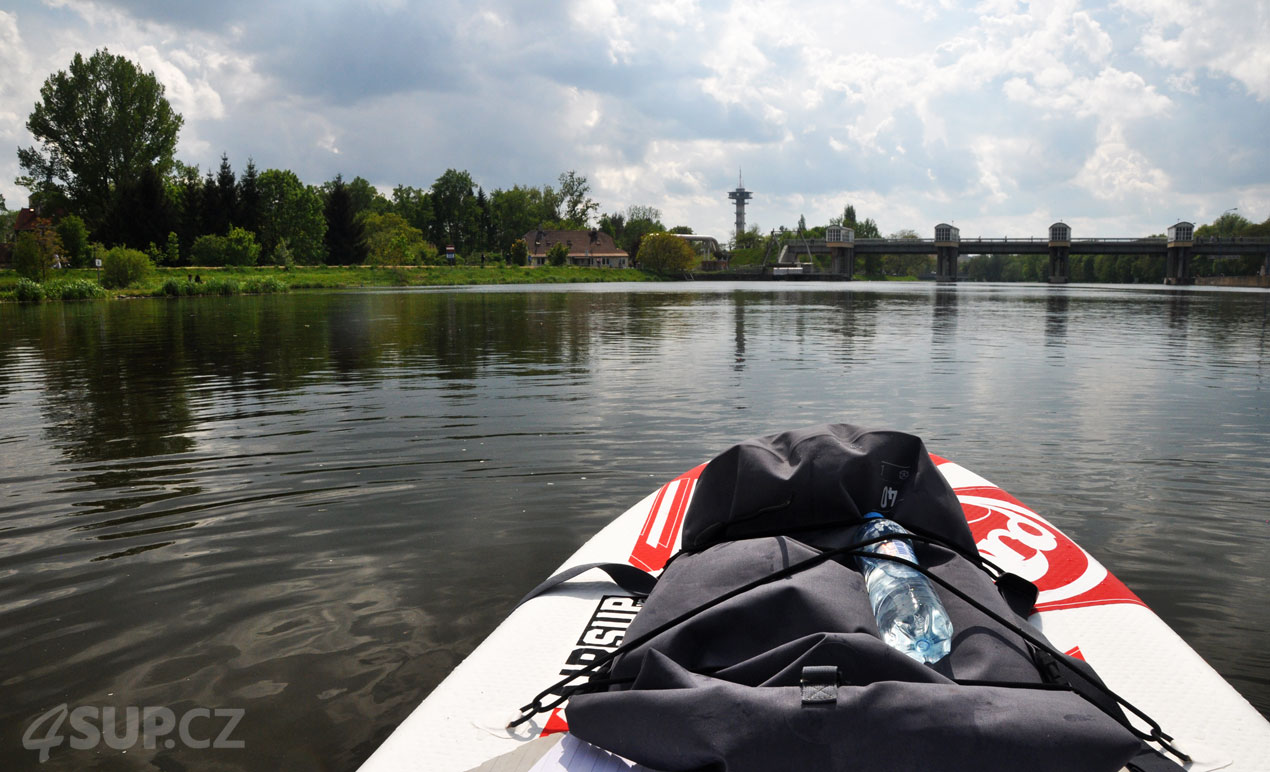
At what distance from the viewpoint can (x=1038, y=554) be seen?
3943 mm

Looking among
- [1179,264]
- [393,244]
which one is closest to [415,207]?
[393,244]

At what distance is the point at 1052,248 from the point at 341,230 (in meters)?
102

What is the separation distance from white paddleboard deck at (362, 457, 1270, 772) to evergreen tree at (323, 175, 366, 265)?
9531 centimetres

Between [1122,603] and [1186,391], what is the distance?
37.1 ft

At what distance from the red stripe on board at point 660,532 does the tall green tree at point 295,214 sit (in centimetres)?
9192

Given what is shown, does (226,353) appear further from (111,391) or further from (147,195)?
(147,195)

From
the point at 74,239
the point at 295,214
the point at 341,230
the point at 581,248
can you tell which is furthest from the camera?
the point at 581,248

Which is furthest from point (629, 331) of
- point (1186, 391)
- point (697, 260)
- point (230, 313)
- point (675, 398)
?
point (697, 260)

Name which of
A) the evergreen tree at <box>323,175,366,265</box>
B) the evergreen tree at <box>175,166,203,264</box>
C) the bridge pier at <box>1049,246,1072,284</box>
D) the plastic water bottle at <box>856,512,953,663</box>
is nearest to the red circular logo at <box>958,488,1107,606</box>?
the plastic water bottle at <box>856,512,953,663</box>

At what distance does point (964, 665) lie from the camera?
216 cm

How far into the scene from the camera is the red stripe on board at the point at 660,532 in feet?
12.9

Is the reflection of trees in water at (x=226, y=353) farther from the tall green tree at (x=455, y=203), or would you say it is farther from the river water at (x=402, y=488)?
the tall green tree at (x=455, y=203)

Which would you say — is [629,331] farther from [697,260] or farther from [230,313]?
[697,260]

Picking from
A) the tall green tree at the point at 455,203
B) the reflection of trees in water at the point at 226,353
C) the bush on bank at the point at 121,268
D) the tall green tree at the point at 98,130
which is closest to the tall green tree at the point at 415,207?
the tall green tree at the point at 455,203
